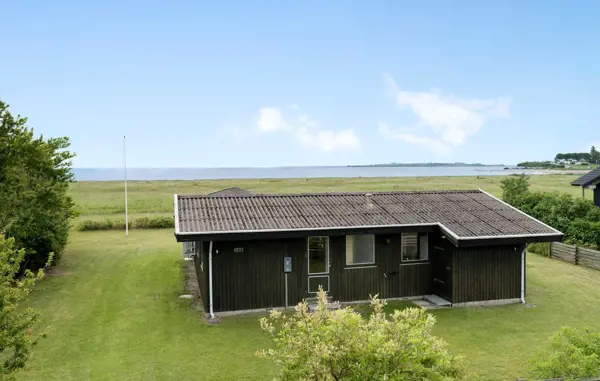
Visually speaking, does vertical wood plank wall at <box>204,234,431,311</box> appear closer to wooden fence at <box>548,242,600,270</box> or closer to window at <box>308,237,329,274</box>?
window at <box>308,237,329,274</box>

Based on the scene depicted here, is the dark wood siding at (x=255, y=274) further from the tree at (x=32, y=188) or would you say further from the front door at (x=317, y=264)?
the tree at (x=32, y=188)

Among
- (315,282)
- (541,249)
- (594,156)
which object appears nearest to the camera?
(315,282)

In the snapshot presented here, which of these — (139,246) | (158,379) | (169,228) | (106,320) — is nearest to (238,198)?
(106,320)

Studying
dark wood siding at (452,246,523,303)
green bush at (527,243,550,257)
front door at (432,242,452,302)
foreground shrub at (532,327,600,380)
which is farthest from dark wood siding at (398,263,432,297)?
green bush at (527,243,550,257)

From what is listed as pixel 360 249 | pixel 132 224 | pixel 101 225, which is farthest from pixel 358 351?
pixel 101 225

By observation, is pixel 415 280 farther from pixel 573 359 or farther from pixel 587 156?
pixel 587 156

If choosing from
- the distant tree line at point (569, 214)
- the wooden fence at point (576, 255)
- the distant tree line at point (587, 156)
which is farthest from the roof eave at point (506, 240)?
the distant tree line at point (587, 156)
